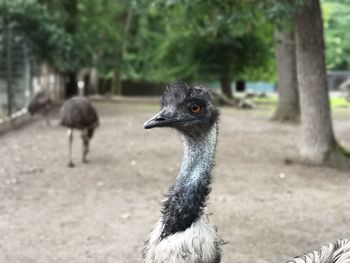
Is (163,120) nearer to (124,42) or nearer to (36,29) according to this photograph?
(36,29)

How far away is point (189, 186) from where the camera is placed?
3.34m

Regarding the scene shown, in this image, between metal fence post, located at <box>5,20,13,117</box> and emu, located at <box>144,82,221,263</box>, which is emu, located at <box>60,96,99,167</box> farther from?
emu, located at <box>144,82,221,263</box>

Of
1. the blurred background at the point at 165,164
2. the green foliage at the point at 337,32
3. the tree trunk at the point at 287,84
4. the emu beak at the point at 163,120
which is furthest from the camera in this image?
the green foliage at the point at 337,32

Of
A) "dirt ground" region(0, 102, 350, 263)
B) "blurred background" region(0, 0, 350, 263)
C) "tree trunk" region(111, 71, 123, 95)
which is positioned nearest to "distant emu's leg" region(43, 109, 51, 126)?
"blurred background" region(0, 0, 350, 263)

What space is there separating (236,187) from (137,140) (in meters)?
5.56

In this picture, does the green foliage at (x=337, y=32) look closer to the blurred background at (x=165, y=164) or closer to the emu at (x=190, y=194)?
the blurred background at (x=165, y=164)

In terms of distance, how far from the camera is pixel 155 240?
10.9 ft

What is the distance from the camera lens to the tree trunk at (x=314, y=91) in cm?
1015

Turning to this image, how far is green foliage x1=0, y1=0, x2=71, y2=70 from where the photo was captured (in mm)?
16969

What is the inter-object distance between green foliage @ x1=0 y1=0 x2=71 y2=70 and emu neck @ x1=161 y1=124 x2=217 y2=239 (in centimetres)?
1389

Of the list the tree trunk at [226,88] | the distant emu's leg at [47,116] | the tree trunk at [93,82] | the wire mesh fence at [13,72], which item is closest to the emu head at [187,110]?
the wire mesh fence at [13,72]

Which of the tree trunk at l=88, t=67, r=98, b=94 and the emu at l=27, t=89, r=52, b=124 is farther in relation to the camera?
the tree trunk at l=88, t=67, r=98, b=94

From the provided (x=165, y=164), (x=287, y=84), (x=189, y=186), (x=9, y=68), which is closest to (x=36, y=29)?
(x=9, y=68)

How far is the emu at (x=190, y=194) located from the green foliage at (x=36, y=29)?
13.8m
